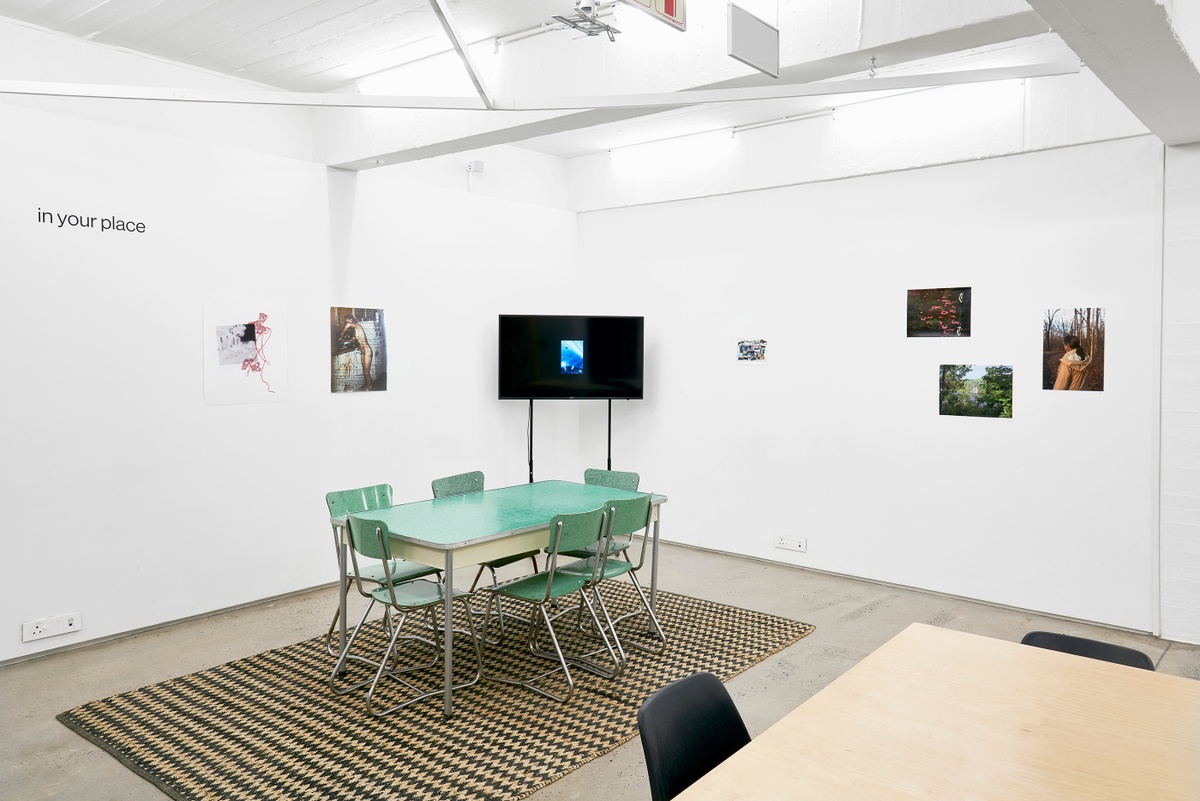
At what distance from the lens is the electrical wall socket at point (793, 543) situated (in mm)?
6406

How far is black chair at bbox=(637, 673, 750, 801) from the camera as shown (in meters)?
1.91

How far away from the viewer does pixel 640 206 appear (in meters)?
7.39

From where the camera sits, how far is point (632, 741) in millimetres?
3586

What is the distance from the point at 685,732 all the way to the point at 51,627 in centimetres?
416

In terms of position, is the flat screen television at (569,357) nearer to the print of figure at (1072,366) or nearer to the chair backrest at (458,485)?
the chair backrest at (458,485)

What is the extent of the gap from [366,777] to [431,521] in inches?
51.3

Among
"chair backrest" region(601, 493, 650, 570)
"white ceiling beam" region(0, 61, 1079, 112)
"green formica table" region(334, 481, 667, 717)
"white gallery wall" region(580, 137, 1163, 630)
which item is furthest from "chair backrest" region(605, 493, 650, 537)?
"white gallery wall" region(580, 137, 1163, 630)

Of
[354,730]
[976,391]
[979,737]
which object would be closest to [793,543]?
[976,391]

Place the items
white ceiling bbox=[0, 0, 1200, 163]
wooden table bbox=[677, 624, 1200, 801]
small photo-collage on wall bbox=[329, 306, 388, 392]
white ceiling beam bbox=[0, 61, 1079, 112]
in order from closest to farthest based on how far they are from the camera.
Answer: wooden table bbox=[677, 624, 1200, 801] < white ceiling beam bbox=[0, 61, 1079, 112] < white ceiling bbox=[0, 0, 1200, 163] < small photo-collage on wall bbox=[329, 306, 388, 392]

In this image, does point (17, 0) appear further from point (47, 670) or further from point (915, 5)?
point (915, 5)

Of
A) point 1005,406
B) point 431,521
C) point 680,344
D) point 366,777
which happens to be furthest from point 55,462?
point 1005,406

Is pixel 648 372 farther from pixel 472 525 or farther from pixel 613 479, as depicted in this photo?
pixel 472 525

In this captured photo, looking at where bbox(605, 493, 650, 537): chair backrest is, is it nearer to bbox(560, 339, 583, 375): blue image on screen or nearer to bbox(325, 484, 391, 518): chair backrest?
bbox(325, 484, 391, 518): chair backrest

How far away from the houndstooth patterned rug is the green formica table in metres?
0.30
